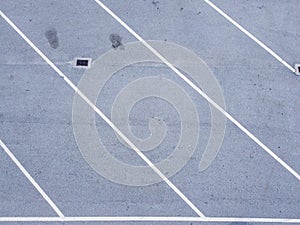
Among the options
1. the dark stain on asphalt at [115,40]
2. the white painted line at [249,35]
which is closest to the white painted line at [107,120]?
the dark stain on asphalt at [115,40]

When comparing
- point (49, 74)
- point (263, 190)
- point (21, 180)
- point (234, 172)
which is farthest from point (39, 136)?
point (263, 190)

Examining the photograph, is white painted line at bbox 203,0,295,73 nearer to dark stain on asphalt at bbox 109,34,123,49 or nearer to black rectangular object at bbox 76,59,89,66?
dark stain on asphalt at bbox 109,34,123,49

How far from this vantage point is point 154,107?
852 cm

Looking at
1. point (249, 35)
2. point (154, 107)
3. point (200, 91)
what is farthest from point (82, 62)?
point (249, 35)

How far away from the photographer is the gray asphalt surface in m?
7.61

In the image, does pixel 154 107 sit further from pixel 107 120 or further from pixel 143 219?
pixel 143 219

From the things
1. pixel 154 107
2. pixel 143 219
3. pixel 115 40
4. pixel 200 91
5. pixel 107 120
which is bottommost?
pixel 143 219

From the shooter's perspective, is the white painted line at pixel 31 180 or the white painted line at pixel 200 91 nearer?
the white painted line at pixel 31 180

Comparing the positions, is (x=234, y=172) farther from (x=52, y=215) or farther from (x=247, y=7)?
(x=247, y=7)

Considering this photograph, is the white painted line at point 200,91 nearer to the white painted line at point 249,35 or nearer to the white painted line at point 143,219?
the white painted line at point 143,219

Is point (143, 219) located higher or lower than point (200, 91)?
lower

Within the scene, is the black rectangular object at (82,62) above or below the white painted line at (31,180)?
above

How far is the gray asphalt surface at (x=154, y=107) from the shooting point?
25.0 feet

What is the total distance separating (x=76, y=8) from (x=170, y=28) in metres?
2.55
